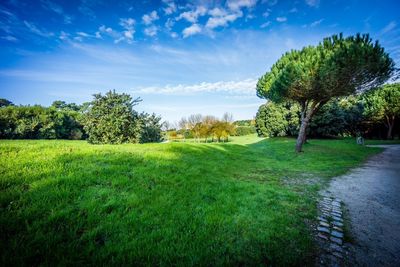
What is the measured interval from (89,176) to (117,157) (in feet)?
6.92

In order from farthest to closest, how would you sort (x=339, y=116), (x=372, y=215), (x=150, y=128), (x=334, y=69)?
1. (x=339, y=116)
2. (x=150, y=128)
3. (x=334, y=69)
4. (x=372, y=215)

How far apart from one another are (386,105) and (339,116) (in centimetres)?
1020

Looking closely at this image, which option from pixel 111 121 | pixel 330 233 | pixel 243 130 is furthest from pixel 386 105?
pixel 111 121

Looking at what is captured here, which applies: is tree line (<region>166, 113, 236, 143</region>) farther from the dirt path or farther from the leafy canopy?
the dirt path

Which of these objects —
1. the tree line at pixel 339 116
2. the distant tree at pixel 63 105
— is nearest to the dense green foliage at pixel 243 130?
the tree line at pixel 339 116

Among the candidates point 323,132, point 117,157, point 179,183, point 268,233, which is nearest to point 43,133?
point 117,157

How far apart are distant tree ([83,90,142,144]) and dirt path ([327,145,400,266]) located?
1698 centimetres

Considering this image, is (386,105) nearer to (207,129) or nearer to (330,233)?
(207,129)

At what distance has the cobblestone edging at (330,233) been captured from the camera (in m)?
3.04

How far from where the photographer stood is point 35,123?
3894 centimetres

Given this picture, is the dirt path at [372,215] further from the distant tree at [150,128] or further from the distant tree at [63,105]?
the distant tree at [63,105]

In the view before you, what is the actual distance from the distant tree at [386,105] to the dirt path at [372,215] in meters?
36.9

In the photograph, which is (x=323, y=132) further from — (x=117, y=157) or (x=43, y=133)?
(x=43, y=133)

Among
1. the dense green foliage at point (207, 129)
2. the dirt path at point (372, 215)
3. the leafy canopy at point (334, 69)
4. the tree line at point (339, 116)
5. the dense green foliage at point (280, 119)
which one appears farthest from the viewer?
the dense green foliage at point (207, 129)
